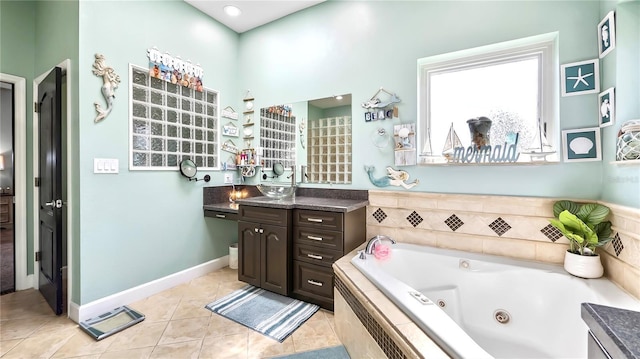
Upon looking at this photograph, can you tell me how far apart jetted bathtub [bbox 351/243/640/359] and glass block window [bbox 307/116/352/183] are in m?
0.97

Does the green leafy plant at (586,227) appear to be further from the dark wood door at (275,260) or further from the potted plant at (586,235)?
the dark wood door at (275,260)

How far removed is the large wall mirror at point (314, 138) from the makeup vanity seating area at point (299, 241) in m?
0.35

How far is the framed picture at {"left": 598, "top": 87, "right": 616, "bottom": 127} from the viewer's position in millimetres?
1522

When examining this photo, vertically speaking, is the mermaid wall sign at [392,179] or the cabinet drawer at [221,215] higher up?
the mermaid wall sign at [392,179]

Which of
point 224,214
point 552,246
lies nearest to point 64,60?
point 224,214

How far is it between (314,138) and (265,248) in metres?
1.21

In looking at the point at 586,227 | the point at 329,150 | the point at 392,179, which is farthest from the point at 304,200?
the point at 586,227

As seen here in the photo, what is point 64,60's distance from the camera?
2.10 meters

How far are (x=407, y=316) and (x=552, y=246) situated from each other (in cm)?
137

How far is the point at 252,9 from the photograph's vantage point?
280cm

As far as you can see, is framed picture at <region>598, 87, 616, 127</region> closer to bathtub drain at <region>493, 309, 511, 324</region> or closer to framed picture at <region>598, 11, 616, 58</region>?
framed picture at <region>598, 11, 616, 58</region>

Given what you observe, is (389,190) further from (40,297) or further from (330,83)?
(40,297)

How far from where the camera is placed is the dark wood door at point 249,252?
238 centimetres

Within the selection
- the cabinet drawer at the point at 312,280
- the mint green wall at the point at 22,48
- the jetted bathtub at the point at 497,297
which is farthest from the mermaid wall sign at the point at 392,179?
the mint green wall at the point at 22,48
